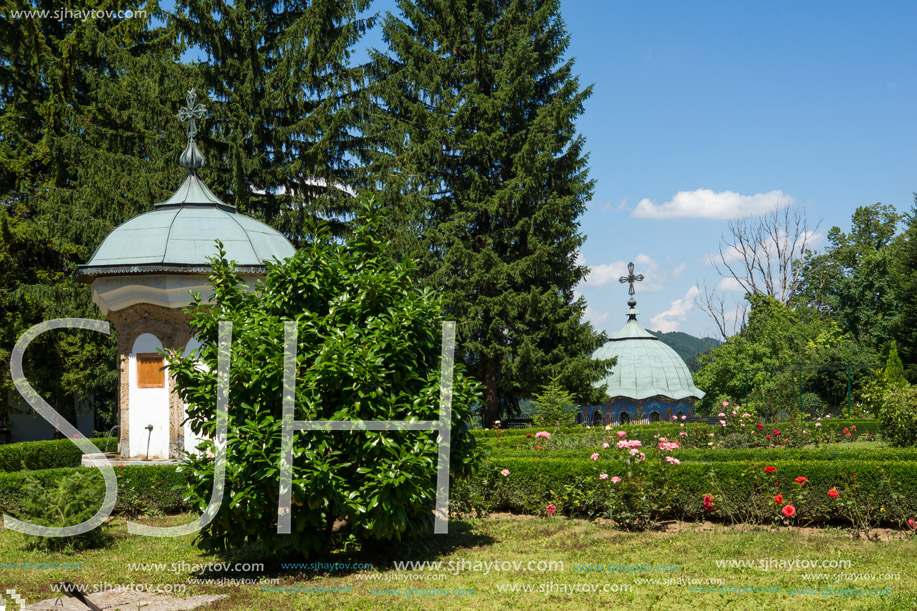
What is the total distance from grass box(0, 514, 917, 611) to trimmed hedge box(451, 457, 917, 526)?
35cm

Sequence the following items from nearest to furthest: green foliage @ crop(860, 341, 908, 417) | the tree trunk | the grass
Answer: the grass, green foliage @ crop(860, 341, 908, 417), the tree trunk

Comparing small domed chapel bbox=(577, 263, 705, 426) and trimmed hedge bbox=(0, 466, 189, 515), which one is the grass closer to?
trimmed hedge bbox=(0, 466, 189, 515)

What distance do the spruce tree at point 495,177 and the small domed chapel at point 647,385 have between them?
266 inches

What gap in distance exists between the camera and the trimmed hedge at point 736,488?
1002 cm

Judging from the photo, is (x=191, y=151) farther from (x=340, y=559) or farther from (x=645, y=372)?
(x=645, y=372)

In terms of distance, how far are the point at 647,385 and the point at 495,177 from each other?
470 inches

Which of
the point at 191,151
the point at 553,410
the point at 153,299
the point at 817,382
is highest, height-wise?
the point at 191,151

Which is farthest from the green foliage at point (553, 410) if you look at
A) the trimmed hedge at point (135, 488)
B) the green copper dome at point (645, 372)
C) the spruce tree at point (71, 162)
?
the spruce tree at point (71, 162)

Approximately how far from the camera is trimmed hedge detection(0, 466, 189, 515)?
11508 millimetres

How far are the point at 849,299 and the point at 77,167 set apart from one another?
40.1m

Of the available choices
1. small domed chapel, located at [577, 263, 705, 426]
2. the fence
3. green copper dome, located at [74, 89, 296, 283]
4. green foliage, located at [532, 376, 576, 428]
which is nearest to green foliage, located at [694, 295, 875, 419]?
the fence

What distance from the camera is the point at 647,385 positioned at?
1294 inches

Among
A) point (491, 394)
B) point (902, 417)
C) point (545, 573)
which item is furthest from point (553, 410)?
point (545, 573)

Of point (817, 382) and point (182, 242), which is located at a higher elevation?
point (182, 242)
